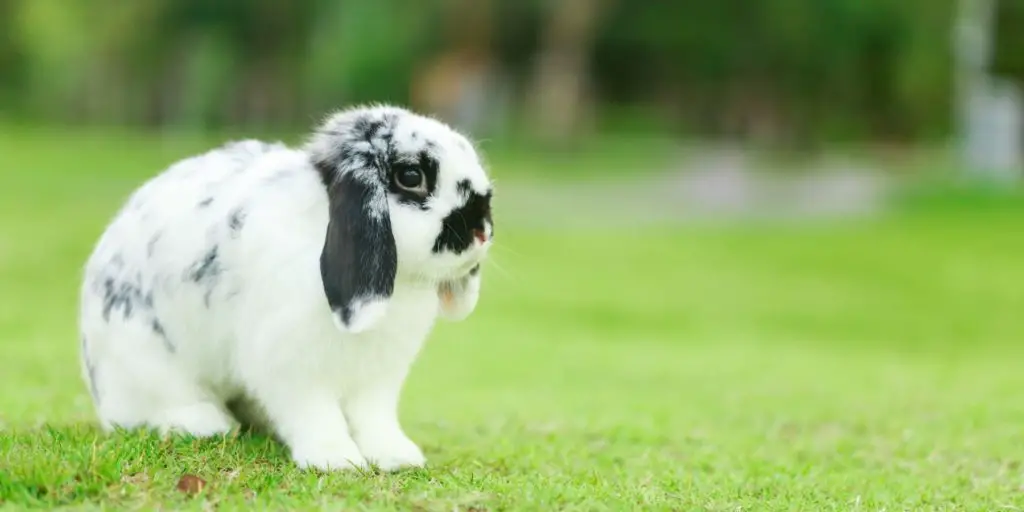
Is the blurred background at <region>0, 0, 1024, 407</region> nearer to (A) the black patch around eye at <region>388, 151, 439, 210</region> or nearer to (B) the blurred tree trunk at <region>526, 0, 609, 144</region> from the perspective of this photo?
(B) the blurred tree trunk at <region>526, 0, 609, 144</region>

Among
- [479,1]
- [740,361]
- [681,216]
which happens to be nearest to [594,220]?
[681,216]

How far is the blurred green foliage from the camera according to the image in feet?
78.1

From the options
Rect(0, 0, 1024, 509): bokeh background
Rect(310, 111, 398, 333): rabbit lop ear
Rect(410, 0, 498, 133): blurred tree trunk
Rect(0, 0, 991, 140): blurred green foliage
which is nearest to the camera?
Rect(310, 111, 398, 333): rabbit lop ear

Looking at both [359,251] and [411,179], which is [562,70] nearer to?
[411,179]

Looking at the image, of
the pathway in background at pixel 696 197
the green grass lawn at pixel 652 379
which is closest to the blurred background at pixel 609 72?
the pathway in background at pixel 696 197

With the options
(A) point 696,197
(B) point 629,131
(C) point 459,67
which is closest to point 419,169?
(A) point 696,197

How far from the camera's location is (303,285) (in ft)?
11.5

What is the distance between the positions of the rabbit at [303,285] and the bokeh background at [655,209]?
459mm

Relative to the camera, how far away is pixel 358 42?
21.9 m

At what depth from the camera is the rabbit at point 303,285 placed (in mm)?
3439

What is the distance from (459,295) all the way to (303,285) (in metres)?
0.53

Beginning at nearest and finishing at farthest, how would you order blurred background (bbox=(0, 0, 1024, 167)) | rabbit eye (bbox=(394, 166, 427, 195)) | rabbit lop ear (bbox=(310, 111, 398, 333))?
rabbit lop ear (bbox=(310, 111, 398, 333))
rabbit eye (bbox=(394, 166, 427, 195))
blurred background (bbox=(0, 0, 1024, 167))

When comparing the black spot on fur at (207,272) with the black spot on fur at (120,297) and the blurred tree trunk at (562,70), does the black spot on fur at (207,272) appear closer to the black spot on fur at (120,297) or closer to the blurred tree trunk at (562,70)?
the black spot on fur at (120,297)

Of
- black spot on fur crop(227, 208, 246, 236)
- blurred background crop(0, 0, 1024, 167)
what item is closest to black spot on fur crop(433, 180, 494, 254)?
black spot on fur crop(227, 208, 246, 236)
